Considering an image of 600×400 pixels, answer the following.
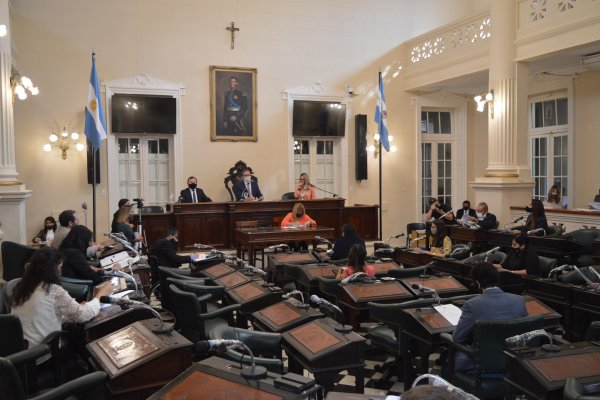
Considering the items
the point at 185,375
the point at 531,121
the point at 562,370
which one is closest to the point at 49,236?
the point at 185,375

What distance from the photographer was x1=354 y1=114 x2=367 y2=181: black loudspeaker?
45.7 ft

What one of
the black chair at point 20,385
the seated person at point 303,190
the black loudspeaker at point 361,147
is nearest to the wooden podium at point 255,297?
the black chair at point 20,385

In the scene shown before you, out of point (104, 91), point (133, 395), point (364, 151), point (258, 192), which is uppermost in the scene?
point (104, 91)

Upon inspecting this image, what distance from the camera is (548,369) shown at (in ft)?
10.3

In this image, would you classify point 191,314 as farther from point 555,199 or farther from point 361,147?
point 361,147

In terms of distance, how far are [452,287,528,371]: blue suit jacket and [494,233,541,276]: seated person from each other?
8.06 ft

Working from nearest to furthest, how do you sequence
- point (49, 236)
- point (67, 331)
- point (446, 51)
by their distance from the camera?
point (67, 331) → point (49, 236) → point (446, 51)

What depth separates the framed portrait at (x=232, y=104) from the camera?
12.9 metres

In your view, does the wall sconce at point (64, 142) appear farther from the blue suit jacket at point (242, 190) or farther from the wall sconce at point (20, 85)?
the blue suit jacket at point (242, 190)

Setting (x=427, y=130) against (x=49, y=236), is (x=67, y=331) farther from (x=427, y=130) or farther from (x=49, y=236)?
(x=427, y=130)

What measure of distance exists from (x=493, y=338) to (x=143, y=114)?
33.3ft

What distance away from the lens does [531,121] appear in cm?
1371

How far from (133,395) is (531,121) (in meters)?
12.8

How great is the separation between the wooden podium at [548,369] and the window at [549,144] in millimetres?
10367
